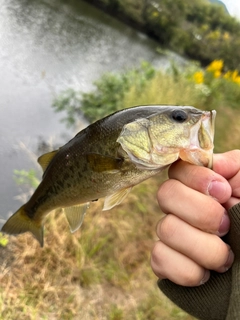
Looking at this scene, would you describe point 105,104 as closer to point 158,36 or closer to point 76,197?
point 76,197

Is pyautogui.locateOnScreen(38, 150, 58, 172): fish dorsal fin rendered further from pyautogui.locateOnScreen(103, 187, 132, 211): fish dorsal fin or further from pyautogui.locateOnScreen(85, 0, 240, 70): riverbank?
pyautogui.locateOnScreen(85, 0, 240, 70): riverbank

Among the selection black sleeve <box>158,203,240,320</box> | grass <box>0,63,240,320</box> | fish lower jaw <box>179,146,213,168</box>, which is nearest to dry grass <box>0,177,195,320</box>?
grass <box>0,63,240,320</box>

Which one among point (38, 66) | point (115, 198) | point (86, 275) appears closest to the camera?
point (115, 198)

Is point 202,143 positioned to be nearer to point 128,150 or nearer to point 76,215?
point 128,150

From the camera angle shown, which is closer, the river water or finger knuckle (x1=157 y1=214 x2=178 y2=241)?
finger knuckle (x1=157 y1=214 x2=178 y2=241)

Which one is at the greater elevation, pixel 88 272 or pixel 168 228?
pixel 168 228

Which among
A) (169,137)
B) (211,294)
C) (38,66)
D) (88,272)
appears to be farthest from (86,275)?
(38,66)

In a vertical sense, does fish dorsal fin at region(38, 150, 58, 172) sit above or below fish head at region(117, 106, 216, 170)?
below

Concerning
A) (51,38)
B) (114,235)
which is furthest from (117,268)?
(51,38)
